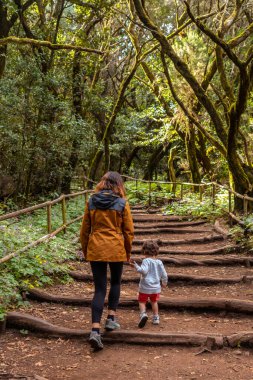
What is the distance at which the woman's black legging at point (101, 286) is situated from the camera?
4.75 meters

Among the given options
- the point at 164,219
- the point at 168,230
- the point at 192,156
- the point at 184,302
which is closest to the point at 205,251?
the point at 168,230

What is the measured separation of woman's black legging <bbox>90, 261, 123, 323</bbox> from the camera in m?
4.75

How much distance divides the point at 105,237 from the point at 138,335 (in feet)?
3.93

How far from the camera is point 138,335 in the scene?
4.90 m

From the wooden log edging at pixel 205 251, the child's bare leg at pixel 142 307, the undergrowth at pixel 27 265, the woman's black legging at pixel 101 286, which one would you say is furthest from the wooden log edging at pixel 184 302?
the wooden log edging at pixel 205 251

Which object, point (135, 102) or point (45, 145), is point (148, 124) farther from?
point (45, 145)

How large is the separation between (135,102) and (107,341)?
23.3 meters

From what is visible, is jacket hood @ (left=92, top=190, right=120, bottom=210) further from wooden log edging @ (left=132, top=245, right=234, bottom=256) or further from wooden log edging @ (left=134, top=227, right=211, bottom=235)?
wooden log edging @ (left=134, top=227, right=211, bottom=235)

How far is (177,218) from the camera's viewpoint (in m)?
14.3

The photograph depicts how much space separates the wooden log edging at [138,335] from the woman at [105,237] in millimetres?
224

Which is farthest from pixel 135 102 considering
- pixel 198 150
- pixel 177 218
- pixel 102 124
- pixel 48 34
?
pixel 177 218

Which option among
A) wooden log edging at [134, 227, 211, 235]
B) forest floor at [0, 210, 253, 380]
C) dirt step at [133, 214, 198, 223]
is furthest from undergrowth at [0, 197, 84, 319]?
dirt step at [133, 214, 198, 223]

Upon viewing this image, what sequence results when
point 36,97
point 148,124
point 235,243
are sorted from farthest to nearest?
point 148,124, point 36,97, point 235,243

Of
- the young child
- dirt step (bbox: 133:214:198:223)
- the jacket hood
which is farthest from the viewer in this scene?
dirt step (bbox: 133:214:198:223)
